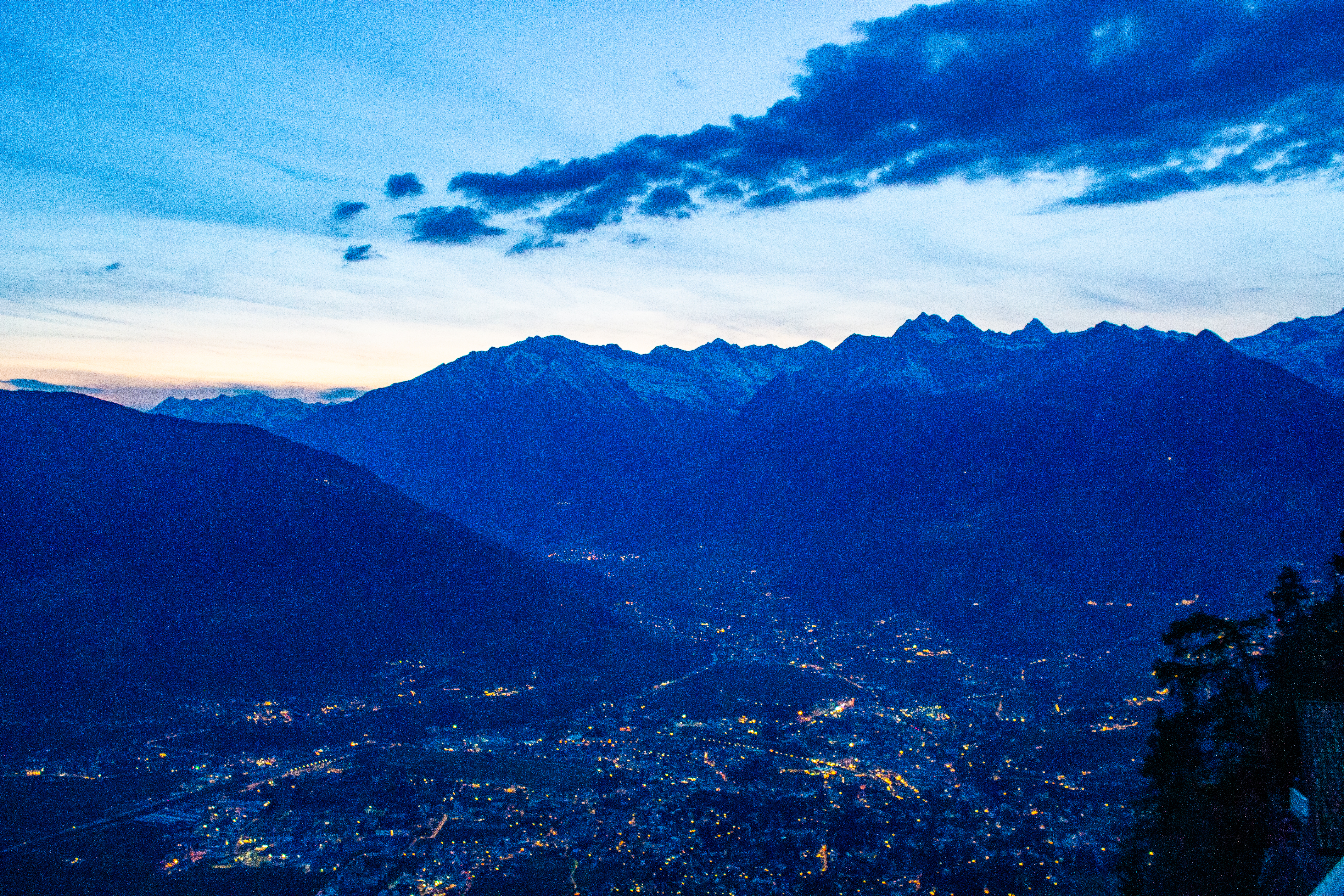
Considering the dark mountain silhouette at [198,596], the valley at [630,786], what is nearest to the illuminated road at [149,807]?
the valley at [630,786]

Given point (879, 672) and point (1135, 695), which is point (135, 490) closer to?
point (879, 672)

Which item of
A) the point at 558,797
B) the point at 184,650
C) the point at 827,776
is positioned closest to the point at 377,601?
the point at 184,650

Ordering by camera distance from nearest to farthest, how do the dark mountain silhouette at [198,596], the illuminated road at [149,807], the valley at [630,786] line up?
the valley at [630,786] → the illuminated road at [149,807] → the dark mountain silhouette at [198,596]

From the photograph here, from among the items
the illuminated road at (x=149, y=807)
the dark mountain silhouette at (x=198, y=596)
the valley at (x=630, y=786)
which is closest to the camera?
the valley at (x=630, y=786)

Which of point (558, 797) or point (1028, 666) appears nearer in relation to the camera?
point (558, 797)

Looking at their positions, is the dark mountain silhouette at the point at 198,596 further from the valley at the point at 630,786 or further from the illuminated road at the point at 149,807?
the illuminated road at the point at 149,807

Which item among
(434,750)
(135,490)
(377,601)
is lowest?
(434,750)

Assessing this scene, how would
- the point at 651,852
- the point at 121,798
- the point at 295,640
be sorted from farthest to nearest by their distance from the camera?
the point at 295,640 < the point at 121,798 < the point at 651,852

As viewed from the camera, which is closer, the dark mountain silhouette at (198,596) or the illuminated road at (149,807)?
the illuminated road at (149,807)
